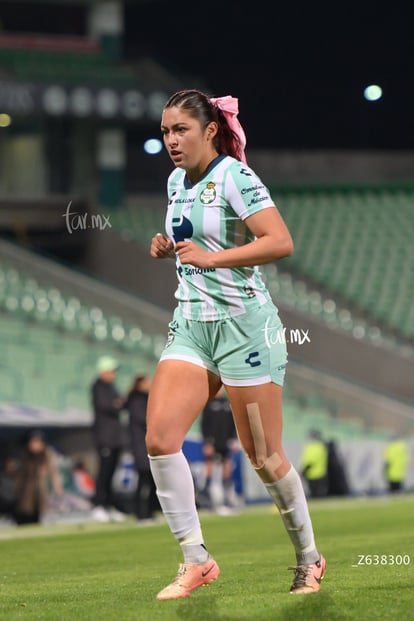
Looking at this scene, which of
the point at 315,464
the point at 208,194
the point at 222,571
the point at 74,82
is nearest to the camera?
the point at 208,194

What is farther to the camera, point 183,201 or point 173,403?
point 183,201

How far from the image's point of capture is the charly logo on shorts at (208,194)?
607 centimetres

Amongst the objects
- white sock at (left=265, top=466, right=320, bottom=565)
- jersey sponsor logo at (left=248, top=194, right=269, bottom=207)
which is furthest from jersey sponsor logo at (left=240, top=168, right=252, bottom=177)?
white sock at (left=265, top=466, right=320, bottom=565)

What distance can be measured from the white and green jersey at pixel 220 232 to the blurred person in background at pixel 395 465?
17.1 meters

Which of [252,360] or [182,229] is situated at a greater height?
[182,229]

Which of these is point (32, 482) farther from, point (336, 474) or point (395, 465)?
point (395, 465)

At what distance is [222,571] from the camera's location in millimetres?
8719

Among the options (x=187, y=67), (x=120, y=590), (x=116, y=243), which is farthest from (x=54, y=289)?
(x=120, y=590)

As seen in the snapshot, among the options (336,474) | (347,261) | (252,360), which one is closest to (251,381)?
(252,360)

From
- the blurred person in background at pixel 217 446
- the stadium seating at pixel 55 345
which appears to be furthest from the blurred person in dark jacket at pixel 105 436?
the stadium seating at pixel 55 345

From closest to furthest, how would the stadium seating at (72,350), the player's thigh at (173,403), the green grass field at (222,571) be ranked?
1. the green grass field at (222,571)
2. the player's thigh at (173,403)
3. the stadium seating at (72,350)

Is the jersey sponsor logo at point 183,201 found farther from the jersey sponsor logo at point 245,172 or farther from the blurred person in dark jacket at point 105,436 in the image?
the blurred person in dark jacket at point 105,436

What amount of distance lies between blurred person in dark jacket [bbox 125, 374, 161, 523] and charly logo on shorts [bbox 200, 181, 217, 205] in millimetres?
10295

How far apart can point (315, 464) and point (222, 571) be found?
1303 cm
